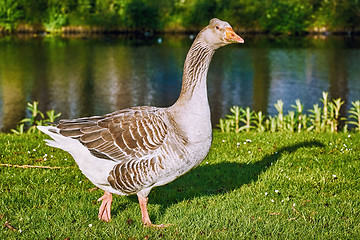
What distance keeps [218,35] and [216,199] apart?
2.20 meters

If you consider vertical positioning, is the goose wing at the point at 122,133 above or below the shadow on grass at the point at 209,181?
above

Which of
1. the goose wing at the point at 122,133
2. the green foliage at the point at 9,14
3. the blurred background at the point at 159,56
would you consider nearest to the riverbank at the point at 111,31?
the blurred background at the point at 159,56

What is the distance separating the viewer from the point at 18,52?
3584 cm

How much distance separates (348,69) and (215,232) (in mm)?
27327

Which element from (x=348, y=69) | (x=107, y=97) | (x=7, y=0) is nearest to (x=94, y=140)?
(x=107, y=97)

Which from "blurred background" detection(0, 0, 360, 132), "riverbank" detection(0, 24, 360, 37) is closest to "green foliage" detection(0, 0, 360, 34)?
"blurred background" detection(0, 0, 360, 132)

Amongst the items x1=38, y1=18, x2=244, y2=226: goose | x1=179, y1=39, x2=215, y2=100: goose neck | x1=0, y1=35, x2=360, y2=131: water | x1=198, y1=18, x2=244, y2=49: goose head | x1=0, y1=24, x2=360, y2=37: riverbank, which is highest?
x1=198, y1=18, x2=244, y2=49: goose head

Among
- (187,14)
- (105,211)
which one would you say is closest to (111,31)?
(187,14)

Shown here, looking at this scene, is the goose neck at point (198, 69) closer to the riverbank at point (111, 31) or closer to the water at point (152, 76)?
the water at point (152, 76)

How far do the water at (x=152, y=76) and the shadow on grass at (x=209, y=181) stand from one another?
11042 mm

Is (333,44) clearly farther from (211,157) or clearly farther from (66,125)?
(66,125)

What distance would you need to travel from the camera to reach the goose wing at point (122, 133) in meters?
4.89

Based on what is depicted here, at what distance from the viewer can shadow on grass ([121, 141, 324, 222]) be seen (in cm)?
605

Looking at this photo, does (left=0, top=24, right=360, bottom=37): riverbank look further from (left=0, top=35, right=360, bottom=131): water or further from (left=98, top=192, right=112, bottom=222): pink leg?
(left=98, top=192, right=112, bottom=222): pink leg
